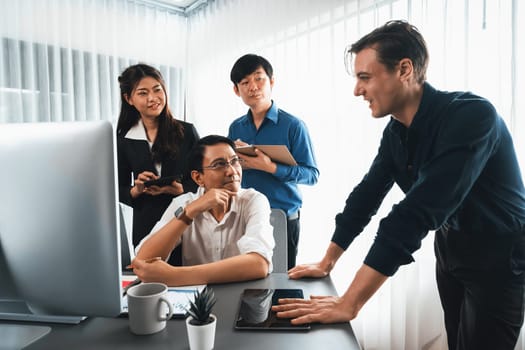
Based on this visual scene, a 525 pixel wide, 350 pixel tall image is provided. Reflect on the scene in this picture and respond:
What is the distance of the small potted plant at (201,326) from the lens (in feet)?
2.30

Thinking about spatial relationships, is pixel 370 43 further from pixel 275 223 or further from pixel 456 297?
pixel 456 297

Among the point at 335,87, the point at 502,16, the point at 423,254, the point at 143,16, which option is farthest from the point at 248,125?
the point at 143,16

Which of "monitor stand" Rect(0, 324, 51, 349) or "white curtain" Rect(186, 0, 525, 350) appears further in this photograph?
"white curtain" Rect(186, 0, 525, 350)

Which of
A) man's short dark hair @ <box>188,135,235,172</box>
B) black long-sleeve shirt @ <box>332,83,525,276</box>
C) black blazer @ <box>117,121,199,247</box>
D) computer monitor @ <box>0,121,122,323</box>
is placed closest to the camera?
computer monitor @ <box>0,121,122,323</box>

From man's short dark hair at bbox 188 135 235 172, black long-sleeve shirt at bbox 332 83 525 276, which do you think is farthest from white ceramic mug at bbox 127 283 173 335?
→ man's short dark hair at bbox 188 135 235 172

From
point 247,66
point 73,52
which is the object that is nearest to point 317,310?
point 247,66

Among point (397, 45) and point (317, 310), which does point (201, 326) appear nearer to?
point (317, 310)

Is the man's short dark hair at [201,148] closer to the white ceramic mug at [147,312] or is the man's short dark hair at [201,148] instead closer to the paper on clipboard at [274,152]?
the paper on clipboard at [274,152]

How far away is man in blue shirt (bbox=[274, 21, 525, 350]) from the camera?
0.92m

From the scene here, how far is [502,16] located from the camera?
1654 millimetres

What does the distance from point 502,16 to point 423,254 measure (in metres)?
1.19

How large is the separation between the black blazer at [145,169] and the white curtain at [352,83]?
0.96 meters

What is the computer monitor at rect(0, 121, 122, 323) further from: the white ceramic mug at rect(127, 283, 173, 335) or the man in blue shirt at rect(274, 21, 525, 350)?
the man in blue shirt at rect(274, 21, 525, 350)

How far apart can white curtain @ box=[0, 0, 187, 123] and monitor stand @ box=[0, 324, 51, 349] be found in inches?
102
